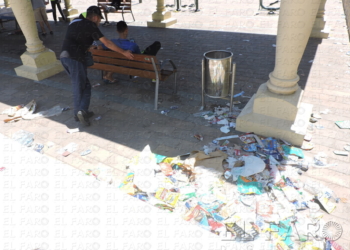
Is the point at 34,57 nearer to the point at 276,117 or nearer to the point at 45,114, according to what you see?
the point at 45,114

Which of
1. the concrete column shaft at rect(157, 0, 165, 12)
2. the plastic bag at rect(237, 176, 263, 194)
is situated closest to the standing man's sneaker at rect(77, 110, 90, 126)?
the plastic bag at rect(237, 176, 263, 194)

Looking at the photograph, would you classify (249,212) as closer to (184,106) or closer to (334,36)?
(184,106)

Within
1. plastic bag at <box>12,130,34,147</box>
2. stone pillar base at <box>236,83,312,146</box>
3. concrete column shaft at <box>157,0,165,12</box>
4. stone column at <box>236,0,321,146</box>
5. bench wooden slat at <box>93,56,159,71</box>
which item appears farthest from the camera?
concrete column shaft at <box>157,0,165,12</box>

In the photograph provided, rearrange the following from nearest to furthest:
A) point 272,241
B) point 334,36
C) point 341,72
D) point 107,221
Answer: point 272,241 → point 107,221 → point 341,72 → point 334,36

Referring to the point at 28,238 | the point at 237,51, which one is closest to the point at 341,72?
the point at 237,51

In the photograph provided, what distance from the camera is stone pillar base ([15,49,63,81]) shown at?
18.6ft

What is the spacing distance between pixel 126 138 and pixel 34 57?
3.45 m

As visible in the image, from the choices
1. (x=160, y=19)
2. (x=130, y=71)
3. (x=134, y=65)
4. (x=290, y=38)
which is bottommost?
(x=160, y=19)

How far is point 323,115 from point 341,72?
182cm

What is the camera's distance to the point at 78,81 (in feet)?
12.8

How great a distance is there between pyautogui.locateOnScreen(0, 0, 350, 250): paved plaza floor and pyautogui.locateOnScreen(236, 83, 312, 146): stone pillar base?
0.29 meters

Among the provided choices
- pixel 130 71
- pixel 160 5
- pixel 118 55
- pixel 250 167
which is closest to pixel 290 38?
pixel 250 167

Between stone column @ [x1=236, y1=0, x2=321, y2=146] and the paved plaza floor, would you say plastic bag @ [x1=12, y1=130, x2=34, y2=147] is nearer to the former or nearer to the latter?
the paved plaza floor

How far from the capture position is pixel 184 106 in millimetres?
4344
